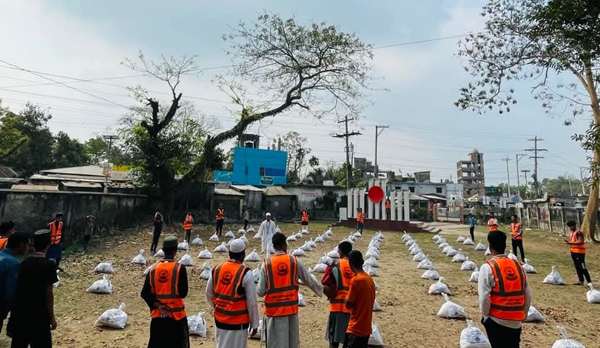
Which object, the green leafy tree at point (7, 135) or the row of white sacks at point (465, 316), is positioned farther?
the green leafy tree at point (7, 135)

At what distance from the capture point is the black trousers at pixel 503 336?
3.56 m

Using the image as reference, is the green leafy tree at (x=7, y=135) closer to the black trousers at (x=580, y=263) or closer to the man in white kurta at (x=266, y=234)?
the man in white kurta at (x=266, y=234)

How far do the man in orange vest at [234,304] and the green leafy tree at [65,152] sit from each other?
42.3 meters

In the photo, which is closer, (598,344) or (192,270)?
(598,344)

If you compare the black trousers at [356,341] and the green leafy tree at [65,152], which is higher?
the green leafy tree at [65,152]

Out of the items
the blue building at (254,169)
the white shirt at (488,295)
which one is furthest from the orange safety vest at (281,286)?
the blue building at (254,169)

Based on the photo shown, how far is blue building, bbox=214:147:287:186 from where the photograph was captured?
3959 cm

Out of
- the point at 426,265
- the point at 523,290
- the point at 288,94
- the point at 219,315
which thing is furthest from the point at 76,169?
the point at 523,290

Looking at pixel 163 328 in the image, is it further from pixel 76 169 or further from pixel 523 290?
pixel 76 169

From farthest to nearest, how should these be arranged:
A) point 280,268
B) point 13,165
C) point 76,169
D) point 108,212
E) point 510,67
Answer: point 13,165 → point 76,169 → point 108,212 → point 510,67 → point 280,268

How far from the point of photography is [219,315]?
3.55m

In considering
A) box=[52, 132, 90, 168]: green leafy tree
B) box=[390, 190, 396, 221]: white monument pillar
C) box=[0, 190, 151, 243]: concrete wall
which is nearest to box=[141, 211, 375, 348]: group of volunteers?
box=[0, 190, 151, 243]: concrete wall

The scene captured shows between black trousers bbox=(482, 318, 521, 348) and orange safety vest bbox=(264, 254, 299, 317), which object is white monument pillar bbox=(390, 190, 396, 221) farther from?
orange safety vest bbox=(264, 254, 299, 317)

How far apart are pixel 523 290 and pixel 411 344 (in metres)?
2.34
